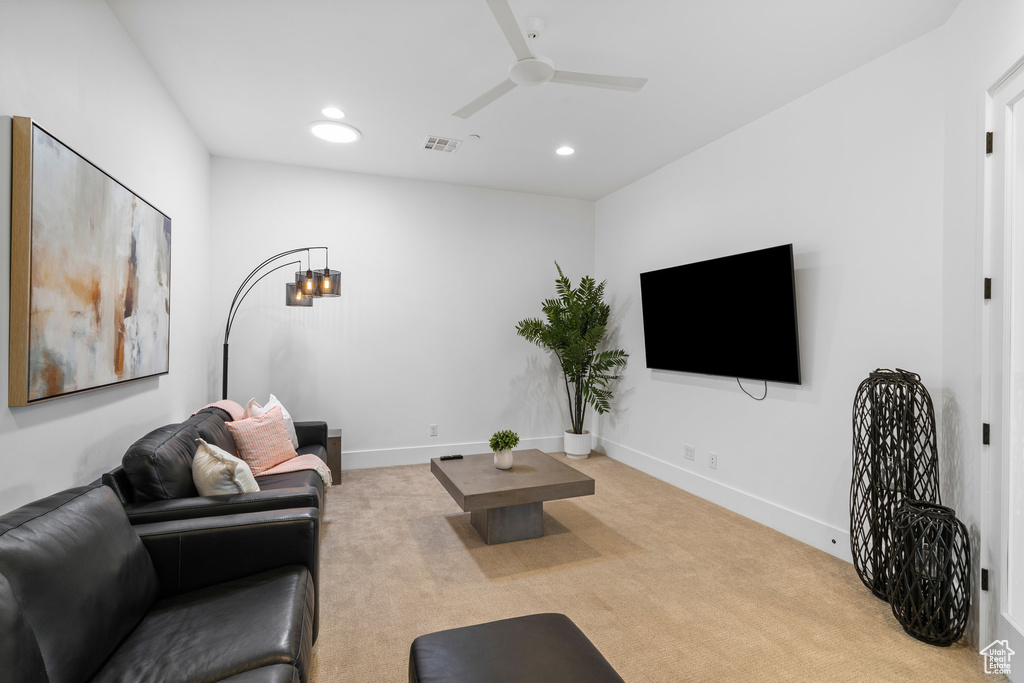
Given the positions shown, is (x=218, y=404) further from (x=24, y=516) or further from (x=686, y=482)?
(x=686, y=482)

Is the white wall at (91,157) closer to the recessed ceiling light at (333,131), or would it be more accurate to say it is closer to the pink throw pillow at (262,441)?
the pink throw pillow at (262,441)

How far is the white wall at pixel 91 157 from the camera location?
167cm

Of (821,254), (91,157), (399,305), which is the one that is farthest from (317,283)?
(821,254)

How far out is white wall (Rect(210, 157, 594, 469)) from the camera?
456cm

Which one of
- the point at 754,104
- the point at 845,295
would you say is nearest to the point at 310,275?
the point at 754,104

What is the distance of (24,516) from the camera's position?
1347 mm

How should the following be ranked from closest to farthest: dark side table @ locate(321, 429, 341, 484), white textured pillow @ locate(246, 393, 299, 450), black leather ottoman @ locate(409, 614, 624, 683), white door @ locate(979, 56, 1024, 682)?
1. black leather ottoman @ locate(409, 614, 624, 683)
2. white door @ locate(979, 56, 1024, 682)
3. white textured pillow @ locate(246, 393, 299, 450)
4. dark side table @ locate(321, 429, 341, 484)

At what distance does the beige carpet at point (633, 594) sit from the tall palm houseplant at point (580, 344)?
5.23ft

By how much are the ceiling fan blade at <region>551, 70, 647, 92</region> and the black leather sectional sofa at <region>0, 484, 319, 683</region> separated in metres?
2.26

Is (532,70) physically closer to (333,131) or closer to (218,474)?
(333,131)

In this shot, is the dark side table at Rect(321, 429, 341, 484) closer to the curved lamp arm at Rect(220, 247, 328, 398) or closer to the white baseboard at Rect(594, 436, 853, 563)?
the curved lamp arm at Rect(220, 247, 328, 398)

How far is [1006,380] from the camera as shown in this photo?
196 cm

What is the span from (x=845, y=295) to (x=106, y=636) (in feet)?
12.1

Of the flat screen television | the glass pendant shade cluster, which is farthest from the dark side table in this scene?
the flat screen television
